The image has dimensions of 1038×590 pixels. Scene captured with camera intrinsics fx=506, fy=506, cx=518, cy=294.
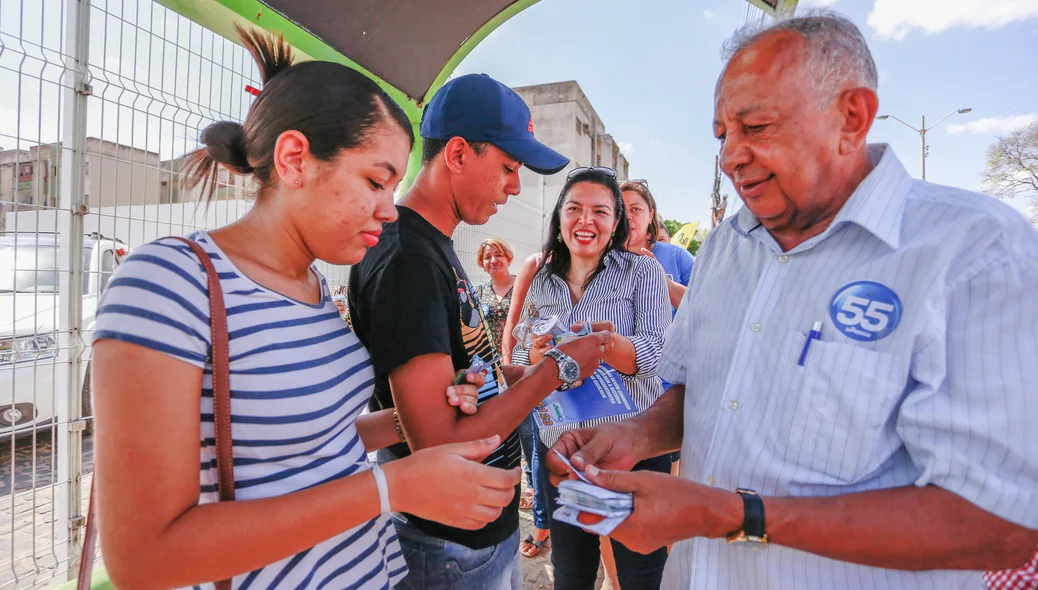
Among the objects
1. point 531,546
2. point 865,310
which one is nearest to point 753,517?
point 865,310

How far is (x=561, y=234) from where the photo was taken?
2969 millimetres

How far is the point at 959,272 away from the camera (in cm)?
100

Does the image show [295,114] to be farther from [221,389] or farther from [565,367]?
[565,367]

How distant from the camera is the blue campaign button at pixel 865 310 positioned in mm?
1075

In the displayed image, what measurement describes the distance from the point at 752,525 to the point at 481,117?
1.27 meters

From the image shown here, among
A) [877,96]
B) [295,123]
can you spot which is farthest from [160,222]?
[877,96]

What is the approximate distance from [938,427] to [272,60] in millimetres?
1633

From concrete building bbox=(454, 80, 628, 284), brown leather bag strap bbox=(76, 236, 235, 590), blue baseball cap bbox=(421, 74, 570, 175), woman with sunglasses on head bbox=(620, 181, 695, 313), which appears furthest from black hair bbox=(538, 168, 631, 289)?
concrete building bbox=(454, 80, 628, 284)

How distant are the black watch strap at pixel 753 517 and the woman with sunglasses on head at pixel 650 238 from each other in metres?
2.71

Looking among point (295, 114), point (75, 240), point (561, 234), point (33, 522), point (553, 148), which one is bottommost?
point (33, 522)

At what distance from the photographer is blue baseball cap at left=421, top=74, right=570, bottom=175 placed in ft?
5.02

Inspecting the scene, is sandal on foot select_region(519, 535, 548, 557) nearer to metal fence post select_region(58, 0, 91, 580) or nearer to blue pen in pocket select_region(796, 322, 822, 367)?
metal fence post select_region(58, 0, 91, 580)

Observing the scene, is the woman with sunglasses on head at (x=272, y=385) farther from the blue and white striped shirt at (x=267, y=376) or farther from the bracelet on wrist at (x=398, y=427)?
the bracelet on wrist at (x=398, y=427)

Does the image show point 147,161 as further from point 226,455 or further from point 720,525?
point 720,525
